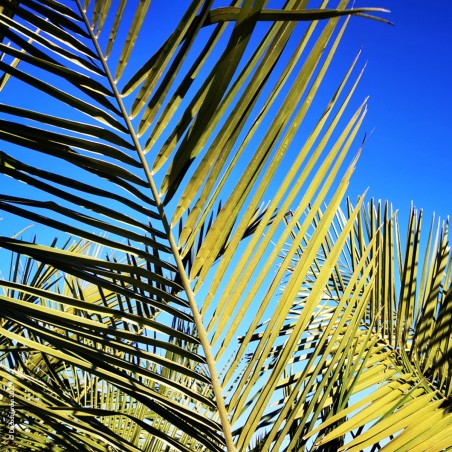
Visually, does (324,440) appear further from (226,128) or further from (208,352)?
(226,128)

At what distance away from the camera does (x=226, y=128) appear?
2.14 ft

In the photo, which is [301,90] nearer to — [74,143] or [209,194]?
[209,194]

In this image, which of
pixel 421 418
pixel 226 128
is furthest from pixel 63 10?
pixel 421 418

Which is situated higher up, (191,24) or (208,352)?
(191,24)

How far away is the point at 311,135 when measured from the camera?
65 centimetres

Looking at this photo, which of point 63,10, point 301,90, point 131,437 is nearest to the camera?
point 301,90

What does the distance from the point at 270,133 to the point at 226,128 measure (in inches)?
2.4

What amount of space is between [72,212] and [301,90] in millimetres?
365

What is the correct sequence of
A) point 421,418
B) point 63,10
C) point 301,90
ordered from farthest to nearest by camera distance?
point 421,418 → point 63,10 → point 301,90

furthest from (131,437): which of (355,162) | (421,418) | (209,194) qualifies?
(355,162)

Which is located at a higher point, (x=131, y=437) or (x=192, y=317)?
(x=192, y=317)

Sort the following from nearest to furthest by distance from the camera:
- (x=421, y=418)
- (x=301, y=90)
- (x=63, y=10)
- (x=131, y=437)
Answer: (x=301, y=90), (x=63, y=10), (x=421, y=418), (x=131, y=437)

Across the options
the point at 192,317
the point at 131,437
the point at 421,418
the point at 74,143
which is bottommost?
the point at 421,418

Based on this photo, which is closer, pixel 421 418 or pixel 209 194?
pixel 209 194
